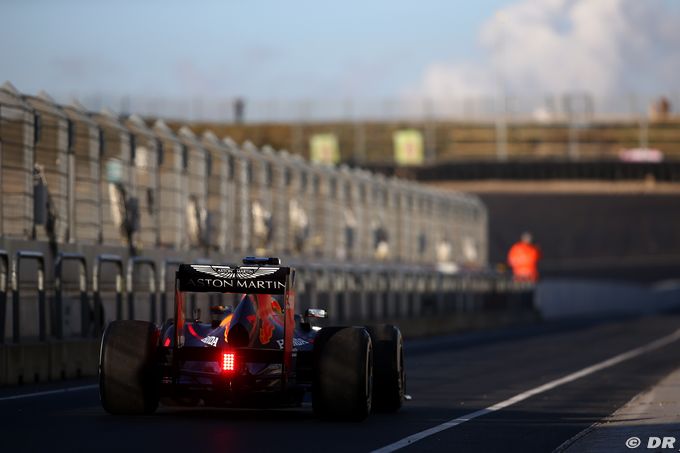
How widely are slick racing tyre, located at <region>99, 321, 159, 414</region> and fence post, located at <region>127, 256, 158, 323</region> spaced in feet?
33.5

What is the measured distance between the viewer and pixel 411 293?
152 feet

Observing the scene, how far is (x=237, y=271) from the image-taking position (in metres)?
14.8

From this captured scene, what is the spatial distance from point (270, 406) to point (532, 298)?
169ft

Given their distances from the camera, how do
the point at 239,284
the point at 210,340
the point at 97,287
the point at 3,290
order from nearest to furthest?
the point at 210,340, the point at 239,284, the point at 3,290, the point at 97,287

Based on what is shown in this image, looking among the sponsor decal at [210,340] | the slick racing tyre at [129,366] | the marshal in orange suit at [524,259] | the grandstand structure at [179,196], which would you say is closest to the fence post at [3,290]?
the grandstand structure at [179,196]

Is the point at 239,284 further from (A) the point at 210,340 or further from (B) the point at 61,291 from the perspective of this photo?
Answer: (B) the point at 61,291

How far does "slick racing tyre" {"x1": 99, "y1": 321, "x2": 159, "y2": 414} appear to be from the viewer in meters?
14.4

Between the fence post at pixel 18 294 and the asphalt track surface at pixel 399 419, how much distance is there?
2.71ft

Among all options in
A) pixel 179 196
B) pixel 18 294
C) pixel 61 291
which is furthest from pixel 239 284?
pixel 179 196

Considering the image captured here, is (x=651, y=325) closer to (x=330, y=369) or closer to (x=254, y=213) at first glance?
(x=254, y=213)

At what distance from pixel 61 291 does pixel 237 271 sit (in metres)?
7.98

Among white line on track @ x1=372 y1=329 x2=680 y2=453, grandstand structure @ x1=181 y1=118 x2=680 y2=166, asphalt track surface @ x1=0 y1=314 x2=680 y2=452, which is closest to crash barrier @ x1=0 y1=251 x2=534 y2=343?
asphalt track surface @ x1=0 y1=314 x2=680 y2=452

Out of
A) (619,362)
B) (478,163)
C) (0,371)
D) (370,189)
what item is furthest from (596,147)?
(0,371)

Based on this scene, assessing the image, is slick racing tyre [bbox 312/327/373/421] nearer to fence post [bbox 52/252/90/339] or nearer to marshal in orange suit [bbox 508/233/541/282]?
fence post [bbox 52/252/90/339]
